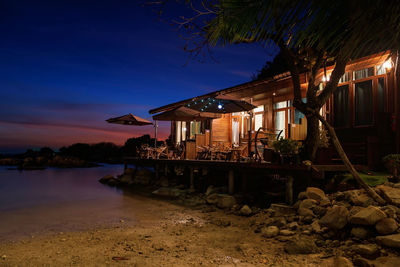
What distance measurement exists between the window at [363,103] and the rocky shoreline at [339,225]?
3618 millimetres

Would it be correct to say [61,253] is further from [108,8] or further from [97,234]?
[108,8]

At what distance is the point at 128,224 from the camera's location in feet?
24.7

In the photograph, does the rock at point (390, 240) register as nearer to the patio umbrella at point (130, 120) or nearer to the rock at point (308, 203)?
the rock at point (308, 203)

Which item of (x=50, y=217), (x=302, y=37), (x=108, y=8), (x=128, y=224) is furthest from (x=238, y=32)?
(x=50, y=217)

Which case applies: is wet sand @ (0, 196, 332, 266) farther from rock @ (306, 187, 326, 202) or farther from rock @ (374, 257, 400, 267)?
rock @ (306, 187, 326, 202)

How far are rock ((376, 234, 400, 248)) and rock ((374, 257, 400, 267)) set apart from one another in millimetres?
234

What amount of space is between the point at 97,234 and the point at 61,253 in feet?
4.56

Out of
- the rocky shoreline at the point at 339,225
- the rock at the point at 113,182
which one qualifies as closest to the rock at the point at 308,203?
the rocky shoreline at the point at 339,225

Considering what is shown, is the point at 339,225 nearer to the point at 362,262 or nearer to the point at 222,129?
the point at 362,262

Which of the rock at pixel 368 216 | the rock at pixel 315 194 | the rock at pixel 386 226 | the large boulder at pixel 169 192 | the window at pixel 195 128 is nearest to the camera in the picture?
the rock at pixel 386 226

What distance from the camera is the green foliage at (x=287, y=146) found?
7263 millimetres

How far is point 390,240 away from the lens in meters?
3.98

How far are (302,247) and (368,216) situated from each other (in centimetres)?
108

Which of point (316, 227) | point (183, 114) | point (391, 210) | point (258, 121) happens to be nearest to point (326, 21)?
point (391, 210)
